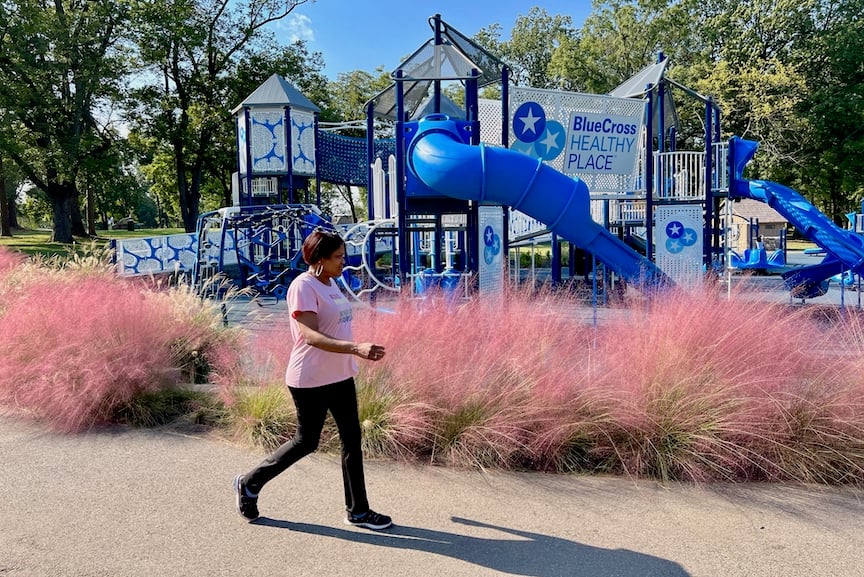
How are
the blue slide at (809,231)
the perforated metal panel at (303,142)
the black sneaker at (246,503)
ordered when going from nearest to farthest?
the black sneaker at (246,503) → the blue slide at (809,231) → the perforated metal panel at (303,142)

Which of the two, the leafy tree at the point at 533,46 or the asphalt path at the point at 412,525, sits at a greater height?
the leafy tree at the point at 533,46

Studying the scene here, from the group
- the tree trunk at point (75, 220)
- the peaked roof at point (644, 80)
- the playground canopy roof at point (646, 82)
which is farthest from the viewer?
the tree trunk at point (75, 220)

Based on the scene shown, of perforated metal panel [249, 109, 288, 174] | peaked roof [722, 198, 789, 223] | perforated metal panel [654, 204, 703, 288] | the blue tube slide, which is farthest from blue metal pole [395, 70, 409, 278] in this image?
peaked roof [722, 198, 789, 223]

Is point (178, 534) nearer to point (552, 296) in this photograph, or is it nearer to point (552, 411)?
point (552, 411)

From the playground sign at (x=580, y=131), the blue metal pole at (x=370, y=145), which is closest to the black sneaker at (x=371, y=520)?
the blue metal pole at (x=370, y=145)

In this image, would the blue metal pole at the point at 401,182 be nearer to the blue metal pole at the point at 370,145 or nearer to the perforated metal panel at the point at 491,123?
the blue metal pole at the point at 370,145

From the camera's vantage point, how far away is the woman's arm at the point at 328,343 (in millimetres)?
3031

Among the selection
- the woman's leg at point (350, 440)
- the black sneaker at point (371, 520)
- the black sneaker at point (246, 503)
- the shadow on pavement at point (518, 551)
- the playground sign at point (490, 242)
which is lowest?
the shadow on pavement at point (518, 551)

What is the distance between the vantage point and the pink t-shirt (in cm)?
328

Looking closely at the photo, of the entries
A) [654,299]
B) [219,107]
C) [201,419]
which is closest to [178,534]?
[201,419]

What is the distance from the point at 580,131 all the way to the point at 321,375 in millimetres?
10771

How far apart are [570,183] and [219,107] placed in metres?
26.2

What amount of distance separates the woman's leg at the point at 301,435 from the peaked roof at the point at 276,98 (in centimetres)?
1759

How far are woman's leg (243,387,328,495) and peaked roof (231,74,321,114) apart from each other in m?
17.6
